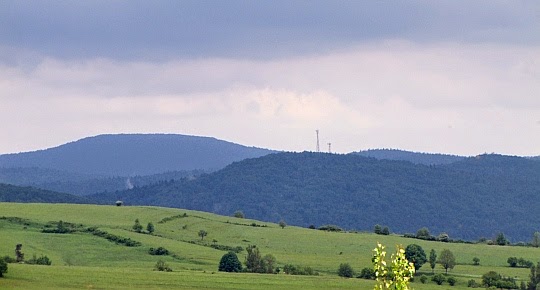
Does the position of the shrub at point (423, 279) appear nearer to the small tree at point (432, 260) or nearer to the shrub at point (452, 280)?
the shrub at point (452, 280)

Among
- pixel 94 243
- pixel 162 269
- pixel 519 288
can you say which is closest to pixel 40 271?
pixel 162 269

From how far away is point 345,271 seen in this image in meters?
151

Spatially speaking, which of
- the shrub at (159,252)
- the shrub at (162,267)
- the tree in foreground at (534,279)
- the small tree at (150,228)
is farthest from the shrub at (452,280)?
the small tree at (150,228)

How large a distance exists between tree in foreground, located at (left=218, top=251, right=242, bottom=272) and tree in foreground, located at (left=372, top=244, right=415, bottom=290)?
387 ft

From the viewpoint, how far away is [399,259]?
29.1m

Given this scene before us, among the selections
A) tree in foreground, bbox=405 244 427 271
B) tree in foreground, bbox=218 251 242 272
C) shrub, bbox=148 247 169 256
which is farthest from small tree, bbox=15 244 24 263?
tree in foreground, bbox=405 244 427 271

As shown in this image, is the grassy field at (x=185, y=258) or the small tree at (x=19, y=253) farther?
the small tree at (x=19, y=253)

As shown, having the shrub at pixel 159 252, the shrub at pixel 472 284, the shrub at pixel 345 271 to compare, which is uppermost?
the shrub at pixel 159 252

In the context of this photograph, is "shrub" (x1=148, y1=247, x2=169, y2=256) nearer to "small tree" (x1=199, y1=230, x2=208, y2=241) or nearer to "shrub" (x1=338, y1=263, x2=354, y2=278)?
"small tree" (x1=199, y1=230, x2=208, y2=241)

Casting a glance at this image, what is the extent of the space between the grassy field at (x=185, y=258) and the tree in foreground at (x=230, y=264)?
1692 mm

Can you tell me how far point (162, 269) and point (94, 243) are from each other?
36.0 m

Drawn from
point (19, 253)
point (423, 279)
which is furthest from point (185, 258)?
point (423, 279)

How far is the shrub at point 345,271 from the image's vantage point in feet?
489

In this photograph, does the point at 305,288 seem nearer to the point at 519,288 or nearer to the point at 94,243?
the point at 519,288
